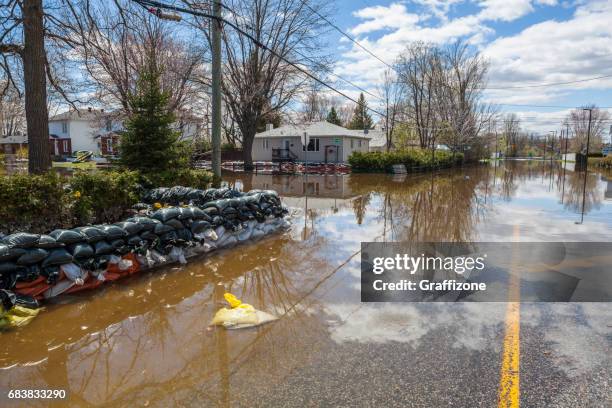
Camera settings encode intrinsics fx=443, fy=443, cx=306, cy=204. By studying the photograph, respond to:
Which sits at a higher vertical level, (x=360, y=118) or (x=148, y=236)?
(x=360, y=118)

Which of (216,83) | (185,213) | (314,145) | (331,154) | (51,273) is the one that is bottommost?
(51,273)

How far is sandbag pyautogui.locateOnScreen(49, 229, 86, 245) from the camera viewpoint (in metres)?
5.61

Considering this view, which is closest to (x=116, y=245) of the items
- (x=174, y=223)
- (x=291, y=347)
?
(x=174, y=223)

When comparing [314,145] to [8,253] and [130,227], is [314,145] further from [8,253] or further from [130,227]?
[8,253]

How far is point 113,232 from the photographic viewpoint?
623cm

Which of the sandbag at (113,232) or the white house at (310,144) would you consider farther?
the white house at (310,144)

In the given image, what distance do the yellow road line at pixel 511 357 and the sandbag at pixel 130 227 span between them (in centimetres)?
513

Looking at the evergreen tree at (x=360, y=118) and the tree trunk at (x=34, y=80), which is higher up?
the evergreen tree at (x=360, y=118)

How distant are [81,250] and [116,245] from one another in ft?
1.92

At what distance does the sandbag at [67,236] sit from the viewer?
18.4ft

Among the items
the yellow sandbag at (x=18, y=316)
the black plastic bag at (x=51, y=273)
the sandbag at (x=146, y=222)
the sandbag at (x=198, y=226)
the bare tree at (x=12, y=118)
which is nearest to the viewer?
the yellow sandbag at (x=18, y=316)

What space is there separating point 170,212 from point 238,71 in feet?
86.0

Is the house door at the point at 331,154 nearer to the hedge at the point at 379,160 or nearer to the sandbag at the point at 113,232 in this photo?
the hedge at the point at 379,160
